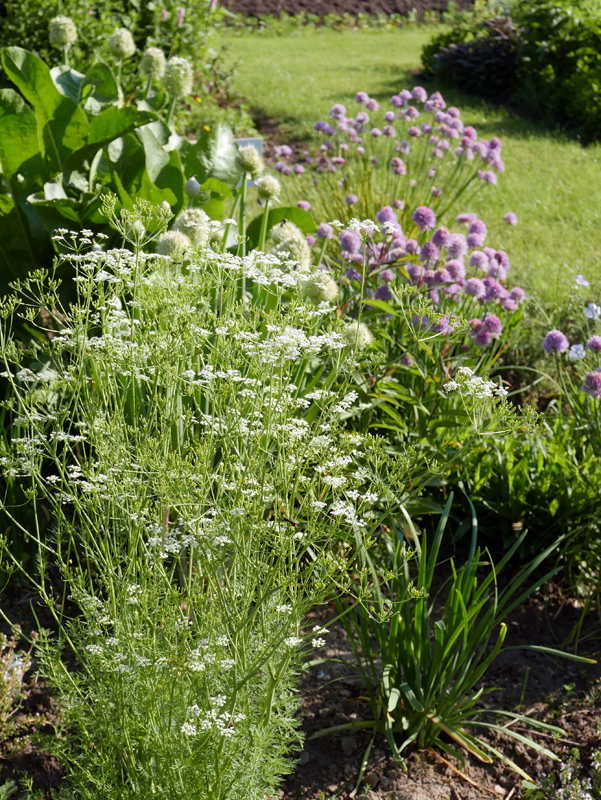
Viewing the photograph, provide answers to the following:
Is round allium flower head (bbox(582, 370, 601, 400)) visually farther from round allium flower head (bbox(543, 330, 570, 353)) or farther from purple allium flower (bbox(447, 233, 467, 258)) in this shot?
purple allium flower (bbox(447, 233, 467, 258))

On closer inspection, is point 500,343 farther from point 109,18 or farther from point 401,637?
point 109,18

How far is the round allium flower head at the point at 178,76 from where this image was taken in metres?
3.40

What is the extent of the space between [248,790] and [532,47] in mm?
11328

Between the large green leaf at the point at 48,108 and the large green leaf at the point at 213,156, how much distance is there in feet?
1.66

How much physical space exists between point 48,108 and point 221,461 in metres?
2.20

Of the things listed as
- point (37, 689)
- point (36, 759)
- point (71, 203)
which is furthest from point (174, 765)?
point (71, 203)

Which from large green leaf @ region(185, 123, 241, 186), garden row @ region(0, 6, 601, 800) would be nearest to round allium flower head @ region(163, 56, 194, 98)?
garden row @ region(0, 6, 601, 800)

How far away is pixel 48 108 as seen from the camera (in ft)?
10.4

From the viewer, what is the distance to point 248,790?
1.71 m

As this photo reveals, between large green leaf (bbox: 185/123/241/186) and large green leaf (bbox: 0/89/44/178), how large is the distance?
69 centimetres

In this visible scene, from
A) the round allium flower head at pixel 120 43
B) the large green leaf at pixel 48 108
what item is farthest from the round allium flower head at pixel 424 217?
the round allium flower head at pixel 120 43

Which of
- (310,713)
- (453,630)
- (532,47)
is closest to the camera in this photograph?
(453,630)

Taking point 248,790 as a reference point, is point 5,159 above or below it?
above

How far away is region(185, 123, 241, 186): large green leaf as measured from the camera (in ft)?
11.5
